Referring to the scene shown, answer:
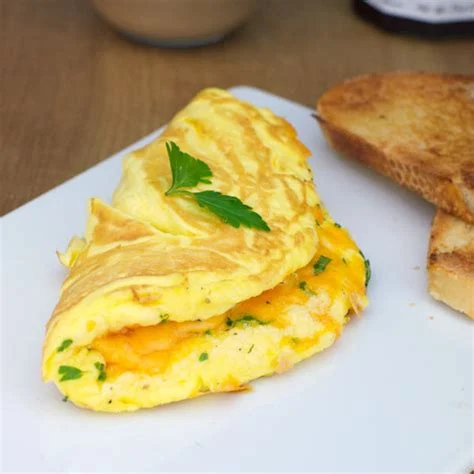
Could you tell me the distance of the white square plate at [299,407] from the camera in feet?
8.32

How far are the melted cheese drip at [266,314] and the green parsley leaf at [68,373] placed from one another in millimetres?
82

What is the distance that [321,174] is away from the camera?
3924 millimetres

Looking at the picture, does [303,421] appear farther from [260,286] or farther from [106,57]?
[106,57]

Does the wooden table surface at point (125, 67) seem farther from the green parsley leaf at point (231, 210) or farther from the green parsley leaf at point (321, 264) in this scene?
the green parsley leaf at point (321, 264)

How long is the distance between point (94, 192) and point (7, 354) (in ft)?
3.32

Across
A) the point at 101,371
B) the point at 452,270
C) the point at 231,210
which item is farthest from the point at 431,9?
the point at 101,371

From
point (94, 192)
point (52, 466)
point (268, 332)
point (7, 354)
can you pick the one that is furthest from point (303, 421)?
point (94, 192)

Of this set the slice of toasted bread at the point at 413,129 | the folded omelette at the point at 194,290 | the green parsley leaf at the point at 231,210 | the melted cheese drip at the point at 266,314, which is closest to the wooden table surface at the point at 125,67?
the slice of toasted bread at the point at 413,129

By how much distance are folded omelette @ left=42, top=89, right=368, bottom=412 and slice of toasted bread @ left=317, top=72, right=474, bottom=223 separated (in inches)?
20.7

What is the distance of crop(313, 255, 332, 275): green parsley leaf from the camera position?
2.96 m

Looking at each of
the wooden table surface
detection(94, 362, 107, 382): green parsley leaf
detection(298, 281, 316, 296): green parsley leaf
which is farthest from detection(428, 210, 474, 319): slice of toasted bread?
the wooden table surface

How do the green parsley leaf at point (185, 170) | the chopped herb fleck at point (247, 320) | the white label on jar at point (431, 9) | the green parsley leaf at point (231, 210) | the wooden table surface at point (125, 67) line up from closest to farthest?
1. the chopped herb fleck at point (247, 320)
2. the green parsley leaf at point (231, 210)
3. the green parsley leaf at point (185, 170)
4. the wooden table surface at point (125, 67)
5. the white label on jar at point (431, 9)

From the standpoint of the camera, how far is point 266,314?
2768 millimetres

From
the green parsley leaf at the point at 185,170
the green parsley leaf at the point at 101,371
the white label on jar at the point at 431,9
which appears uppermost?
the green parsley leaf at the point at 185,170
